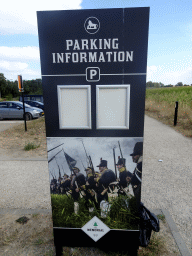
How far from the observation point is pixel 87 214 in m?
2.27

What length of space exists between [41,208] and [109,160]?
1980 mm

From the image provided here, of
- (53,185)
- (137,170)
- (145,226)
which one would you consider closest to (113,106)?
(137,170)

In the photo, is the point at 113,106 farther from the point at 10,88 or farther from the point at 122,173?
the point at 10,88

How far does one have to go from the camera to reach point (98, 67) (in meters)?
1.88

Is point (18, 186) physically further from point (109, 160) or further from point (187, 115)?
point (187, 115)

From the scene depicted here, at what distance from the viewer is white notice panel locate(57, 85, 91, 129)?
1.96 m

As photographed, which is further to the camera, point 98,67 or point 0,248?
point 0,248

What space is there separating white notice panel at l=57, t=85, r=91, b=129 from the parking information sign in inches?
0.4

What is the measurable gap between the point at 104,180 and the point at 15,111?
12.4 meters

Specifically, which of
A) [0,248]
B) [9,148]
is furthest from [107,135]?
[9,148]

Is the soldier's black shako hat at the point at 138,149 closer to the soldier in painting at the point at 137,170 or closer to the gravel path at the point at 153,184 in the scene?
the soldier in painting at the point at 137,170

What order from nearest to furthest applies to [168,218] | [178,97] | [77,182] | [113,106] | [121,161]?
[113,106], [121,161], [77,182], [168,218], [178,97]

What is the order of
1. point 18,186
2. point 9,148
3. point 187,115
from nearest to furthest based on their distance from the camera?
point 18,186 < point 9,148 < point 187,115

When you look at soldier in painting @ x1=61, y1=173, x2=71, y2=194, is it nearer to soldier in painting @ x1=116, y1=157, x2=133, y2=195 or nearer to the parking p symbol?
soldier in painting @ x1=116, y1=157, x2=133, y2=195
